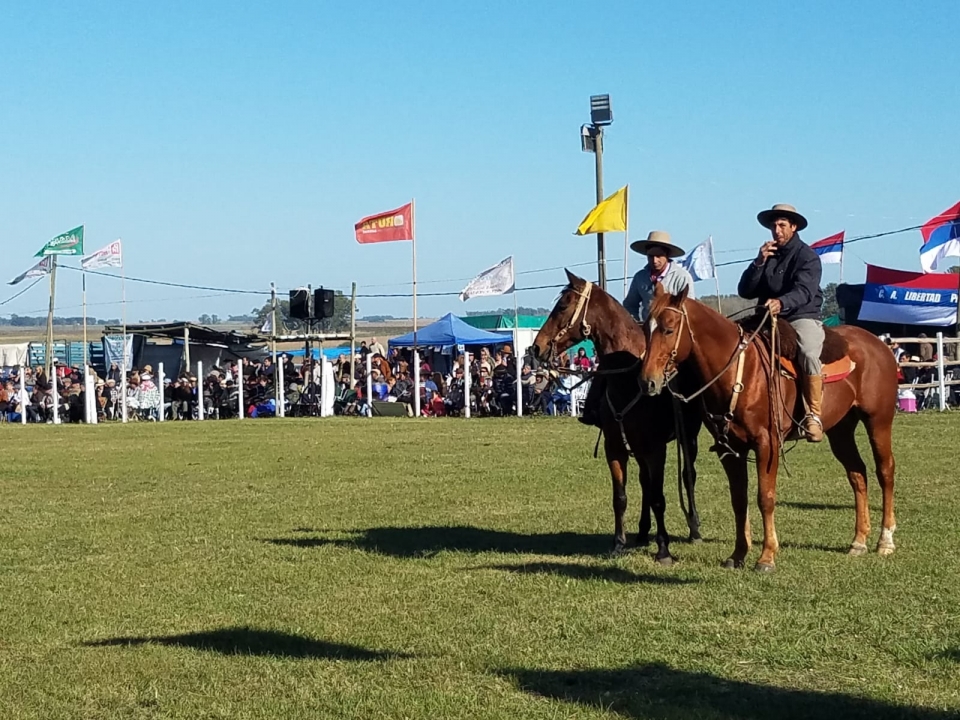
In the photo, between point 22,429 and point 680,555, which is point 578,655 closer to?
point 680,555

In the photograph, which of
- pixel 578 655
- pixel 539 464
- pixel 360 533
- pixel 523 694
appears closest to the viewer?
pixel 523 694

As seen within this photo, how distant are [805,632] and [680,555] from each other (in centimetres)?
295

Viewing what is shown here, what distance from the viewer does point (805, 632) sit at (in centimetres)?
732

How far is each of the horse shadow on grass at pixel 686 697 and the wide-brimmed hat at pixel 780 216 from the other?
4.57m

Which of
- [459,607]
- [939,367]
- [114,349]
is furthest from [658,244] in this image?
[114,349]

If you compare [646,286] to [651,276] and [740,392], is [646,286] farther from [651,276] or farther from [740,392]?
[740,392]

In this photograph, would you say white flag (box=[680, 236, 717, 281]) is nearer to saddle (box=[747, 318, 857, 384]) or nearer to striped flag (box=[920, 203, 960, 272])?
striped flag (box=[920, 203, 960, 272])

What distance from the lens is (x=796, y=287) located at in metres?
9.98

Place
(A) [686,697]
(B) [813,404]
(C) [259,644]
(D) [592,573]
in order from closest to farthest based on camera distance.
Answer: (A) [686,697]
(C) [259,644]
(D) [592,573]
(B) [813,404]

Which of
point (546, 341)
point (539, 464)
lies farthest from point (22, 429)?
point (546, 341)

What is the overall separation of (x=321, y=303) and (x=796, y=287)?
26685 millimetres

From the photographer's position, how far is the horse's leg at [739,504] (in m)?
9.48

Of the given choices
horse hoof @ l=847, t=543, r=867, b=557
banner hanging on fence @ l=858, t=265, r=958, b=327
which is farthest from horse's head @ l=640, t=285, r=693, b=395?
banner hanging on fence @ l=858, t=265, r=958, b=327

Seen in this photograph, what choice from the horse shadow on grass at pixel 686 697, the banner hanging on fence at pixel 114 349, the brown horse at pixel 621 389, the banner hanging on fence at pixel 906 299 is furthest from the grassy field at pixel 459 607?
the banner hanging on fence at pixel 114 349
